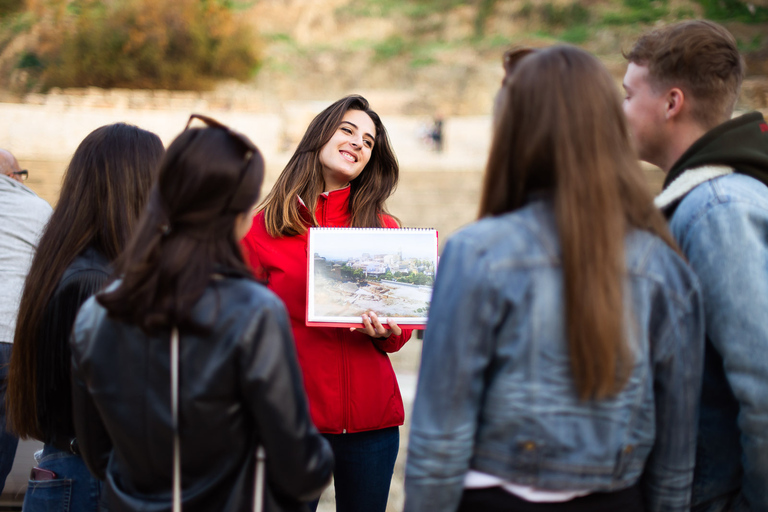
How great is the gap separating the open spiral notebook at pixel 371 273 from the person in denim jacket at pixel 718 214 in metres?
0.84

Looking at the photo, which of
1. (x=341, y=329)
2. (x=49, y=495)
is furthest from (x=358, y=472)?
(x=49, y=495)

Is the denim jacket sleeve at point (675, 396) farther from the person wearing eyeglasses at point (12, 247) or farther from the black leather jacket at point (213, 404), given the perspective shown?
the person wearing eyeglasses at point (12, 247)

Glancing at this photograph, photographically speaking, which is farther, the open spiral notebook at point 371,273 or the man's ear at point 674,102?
the open spiral notebook at point 371,273

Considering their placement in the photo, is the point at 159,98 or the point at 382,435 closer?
the point at 382,435

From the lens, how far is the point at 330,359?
2.19 m

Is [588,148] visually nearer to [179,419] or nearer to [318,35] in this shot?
[179,419]

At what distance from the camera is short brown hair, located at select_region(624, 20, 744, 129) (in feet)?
5.32

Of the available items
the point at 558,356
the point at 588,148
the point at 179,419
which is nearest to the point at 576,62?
the point at 588,148

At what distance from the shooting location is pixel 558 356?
46.8 inches

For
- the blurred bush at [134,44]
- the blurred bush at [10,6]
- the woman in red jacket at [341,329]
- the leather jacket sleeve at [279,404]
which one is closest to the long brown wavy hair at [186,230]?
the leather jacket sleeve at [279,404]

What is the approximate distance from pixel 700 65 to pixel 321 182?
151 cm

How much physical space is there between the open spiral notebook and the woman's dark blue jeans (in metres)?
0.46

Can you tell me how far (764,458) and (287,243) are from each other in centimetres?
170

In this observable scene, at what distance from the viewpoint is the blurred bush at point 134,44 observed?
29141 mm
